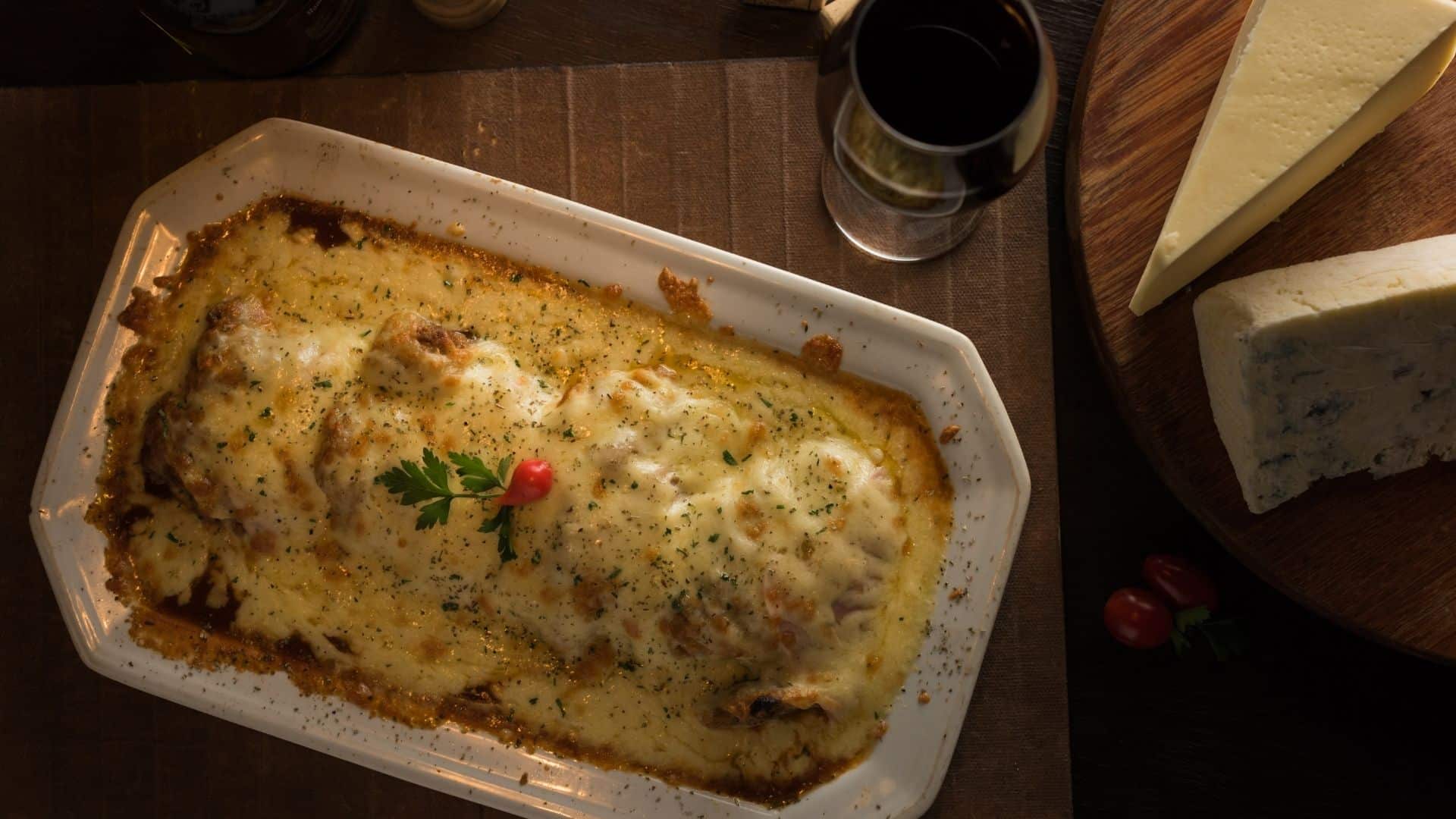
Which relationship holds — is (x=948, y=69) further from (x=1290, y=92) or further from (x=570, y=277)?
(x=570, y=277)

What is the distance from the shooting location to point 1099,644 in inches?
137

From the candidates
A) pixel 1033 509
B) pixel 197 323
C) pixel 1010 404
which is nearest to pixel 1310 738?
pixel 1033 509

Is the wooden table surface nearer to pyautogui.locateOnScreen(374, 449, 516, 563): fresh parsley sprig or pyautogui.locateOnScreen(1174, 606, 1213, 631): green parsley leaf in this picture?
pyautogui.locateOnScreen(1174, 606, 1213, 631): green parsley leaf

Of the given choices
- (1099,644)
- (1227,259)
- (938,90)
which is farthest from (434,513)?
(1227,259)

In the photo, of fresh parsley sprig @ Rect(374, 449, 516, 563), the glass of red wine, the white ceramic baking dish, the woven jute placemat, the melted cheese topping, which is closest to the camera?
the glass of red wine

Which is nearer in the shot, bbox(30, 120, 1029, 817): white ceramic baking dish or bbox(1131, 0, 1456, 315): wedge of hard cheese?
bbox(1131, 0, 1456, 315): wedge of hard cheese

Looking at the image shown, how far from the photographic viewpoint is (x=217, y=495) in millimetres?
3053

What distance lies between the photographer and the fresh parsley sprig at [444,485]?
279 cm

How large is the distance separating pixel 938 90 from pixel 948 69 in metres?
0.06

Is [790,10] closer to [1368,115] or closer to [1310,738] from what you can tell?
[1368,115]

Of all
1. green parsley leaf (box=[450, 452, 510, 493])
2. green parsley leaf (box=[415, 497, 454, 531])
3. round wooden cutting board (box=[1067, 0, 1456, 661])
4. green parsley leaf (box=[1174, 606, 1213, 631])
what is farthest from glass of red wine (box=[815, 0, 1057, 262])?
green parsley leaf (box=[1174, 606, 1213, 631])

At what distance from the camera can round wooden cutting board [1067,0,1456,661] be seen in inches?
120

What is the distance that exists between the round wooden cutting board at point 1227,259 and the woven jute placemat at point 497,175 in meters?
0.27

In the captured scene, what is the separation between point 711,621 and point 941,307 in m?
1.28
